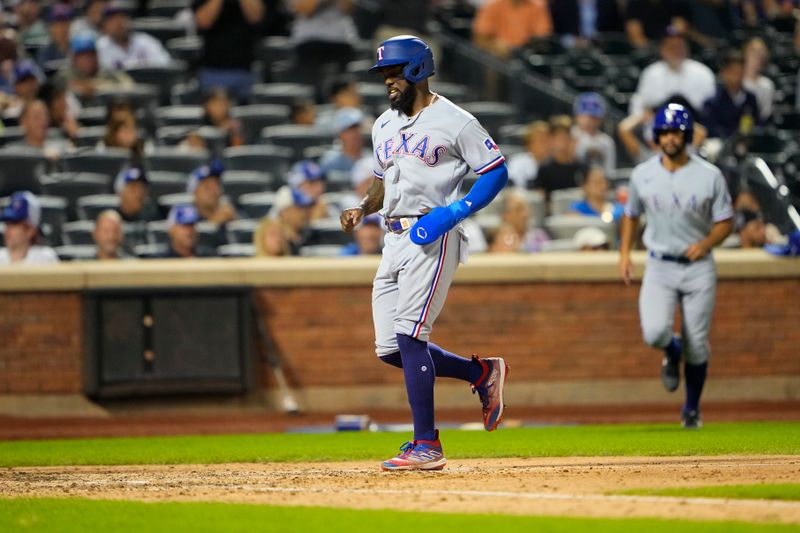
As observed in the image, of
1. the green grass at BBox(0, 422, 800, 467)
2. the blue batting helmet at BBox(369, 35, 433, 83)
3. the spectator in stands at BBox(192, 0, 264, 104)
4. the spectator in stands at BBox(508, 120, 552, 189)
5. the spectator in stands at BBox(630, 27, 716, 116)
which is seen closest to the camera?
the blue batting helmet at BBox(369, 35, 433, 83)

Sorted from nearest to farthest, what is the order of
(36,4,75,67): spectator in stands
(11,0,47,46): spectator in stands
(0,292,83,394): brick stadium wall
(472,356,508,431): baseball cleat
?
(472,356,508,431): baseball cleat, (0,292,83,394): brick stadium wall, (36,4,75,67): spectator in stands, (11,0,47,46): spectator in stands

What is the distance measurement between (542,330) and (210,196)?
3239mm

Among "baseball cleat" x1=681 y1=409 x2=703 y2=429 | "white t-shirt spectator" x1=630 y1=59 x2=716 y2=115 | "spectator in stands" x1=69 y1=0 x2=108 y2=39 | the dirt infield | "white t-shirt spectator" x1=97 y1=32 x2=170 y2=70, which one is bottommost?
"baseball cleat" x1=681 y1=409 x2=703 y2=429

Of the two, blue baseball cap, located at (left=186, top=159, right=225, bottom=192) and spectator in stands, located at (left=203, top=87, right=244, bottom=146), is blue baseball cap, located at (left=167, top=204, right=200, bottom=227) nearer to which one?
blue baseball cap, located at (left=186, top=159, right=225, bottom=192)

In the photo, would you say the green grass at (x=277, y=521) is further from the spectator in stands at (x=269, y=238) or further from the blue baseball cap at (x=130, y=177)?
the blue baseball cap at (x=130, y=177)

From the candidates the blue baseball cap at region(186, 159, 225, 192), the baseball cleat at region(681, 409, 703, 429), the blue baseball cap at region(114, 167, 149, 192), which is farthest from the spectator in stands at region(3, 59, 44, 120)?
the baseball cleat at region(681, 409, 703, 429)

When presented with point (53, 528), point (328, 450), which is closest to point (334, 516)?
point (53, 528)

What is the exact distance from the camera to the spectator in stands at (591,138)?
48.3ft

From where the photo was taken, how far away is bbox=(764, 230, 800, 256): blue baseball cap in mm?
12367

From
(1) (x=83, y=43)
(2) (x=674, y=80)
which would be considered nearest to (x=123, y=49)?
(1) (x=83, y=43)

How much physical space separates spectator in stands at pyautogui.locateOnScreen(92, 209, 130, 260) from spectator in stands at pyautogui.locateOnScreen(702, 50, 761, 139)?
20.0 feet

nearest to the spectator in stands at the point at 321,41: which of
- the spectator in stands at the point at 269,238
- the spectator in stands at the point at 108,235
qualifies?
the spectator in stands at the point at 269,238

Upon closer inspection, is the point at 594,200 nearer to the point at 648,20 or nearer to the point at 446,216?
the point at 648,20

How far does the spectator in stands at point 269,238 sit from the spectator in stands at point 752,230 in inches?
161
